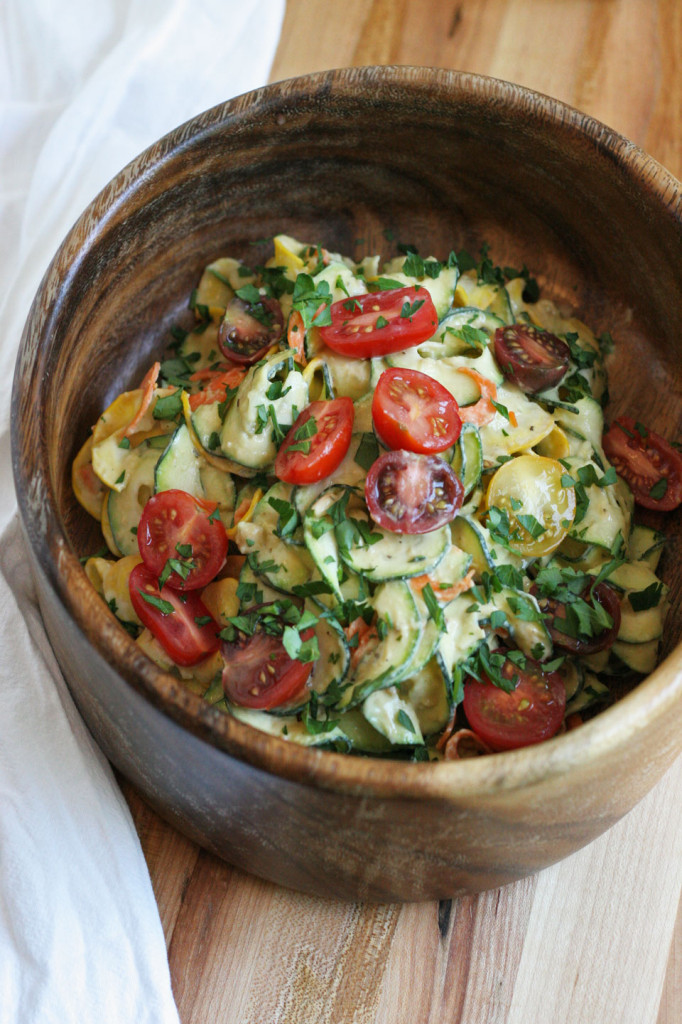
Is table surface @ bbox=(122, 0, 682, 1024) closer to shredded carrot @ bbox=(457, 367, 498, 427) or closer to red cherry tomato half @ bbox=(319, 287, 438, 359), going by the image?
shredded carrot @ bbox=(457, 367, 498, 427)

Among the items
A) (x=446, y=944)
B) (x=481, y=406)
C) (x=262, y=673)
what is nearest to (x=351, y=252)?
(x=481, y=406)

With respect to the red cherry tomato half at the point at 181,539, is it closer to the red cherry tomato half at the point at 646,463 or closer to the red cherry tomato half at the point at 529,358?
the red cherry tomato half at the point at 529,358

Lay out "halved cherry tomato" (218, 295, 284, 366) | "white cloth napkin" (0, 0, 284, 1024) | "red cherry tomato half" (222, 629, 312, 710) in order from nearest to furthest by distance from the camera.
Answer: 1. "red cherry tomato half" (222, 629, 312, 710)
2. "white cloth napkin" (0, 0, 284, 1024)
3. "halved cherry tomato" (218, 295, 284, 366)

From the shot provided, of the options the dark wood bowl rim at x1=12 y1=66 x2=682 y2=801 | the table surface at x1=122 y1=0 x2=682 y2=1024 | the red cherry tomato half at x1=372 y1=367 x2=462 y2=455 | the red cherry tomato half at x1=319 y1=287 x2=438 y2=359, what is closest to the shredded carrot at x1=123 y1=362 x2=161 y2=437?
the dark wood bowl rim at x1=12 y1=66 x2=682 y2=801

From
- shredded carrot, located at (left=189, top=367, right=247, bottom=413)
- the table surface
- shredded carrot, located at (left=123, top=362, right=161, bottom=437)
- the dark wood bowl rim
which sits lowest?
the table surface

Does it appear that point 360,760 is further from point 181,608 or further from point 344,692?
point 181,608

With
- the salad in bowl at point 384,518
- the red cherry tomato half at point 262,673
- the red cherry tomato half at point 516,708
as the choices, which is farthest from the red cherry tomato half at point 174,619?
the red cherry tomato half at point 516,708

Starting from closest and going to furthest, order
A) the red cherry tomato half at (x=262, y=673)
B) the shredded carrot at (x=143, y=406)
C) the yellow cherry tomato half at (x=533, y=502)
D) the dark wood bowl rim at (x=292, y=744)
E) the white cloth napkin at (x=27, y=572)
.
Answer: the dark wood bowl rim at (x=292, y=744) < the red cherry tomato half at (x=262, y=673) < the white cloth napkin at (x=27, y=572) < the yellow cherry tomato half at (x=533, y=502) < the shredded carrot at (x=143, y=406)
